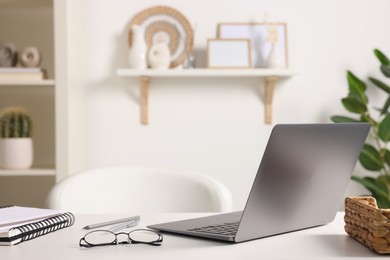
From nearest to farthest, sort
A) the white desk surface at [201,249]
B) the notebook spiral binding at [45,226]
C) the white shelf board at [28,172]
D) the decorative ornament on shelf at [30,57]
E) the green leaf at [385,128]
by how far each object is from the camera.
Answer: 1. the white desk surface at [201,249]
2. the notebook spiral binding at [45,226]
3. the white shelf board at [28,172]
4. the decorative ornament on shelf at [30,57]
5. the green leaf at [385,128]

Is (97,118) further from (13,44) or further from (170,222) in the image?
(170,222)

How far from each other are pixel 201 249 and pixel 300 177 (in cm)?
23

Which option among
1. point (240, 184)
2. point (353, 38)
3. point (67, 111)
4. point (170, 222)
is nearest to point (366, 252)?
point (170, 222)

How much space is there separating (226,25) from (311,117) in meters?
0.62

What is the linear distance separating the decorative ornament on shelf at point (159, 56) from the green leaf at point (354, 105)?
2.78ft

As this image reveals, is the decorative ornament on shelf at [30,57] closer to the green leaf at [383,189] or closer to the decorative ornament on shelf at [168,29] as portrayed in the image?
the decorative ornament on shelf at [168,29]

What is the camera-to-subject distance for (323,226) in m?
1.25

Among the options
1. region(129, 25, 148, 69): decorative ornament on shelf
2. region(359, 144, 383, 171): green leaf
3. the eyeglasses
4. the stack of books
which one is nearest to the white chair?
the eyeglasses

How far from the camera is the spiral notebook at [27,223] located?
105cm

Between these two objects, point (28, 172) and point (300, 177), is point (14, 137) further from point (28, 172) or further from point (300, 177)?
point (300, 177)

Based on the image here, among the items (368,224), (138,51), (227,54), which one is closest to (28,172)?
(138,51)

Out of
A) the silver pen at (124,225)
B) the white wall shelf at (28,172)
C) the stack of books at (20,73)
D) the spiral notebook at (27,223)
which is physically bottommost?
the white wall shelf at (28,172)

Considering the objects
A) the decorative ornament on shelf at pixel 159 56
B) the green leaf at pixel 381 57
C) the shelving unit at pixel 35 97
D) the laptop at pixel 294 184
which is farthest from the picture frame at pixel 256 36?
the laptop at pixel 294 184

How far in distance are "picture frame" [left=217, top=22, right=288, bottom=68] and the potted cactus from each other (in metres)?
1.02
